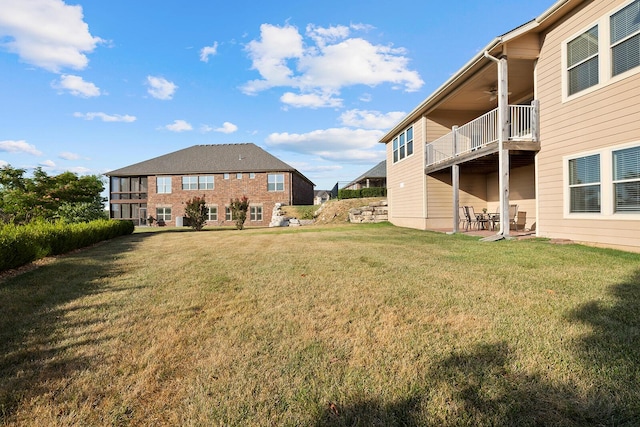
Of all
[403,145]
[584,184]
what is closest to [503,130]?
[584,184]

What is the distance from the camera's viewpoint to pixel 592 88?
765 cm

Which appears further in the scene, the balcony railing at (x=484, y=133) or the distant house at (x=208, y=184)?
the distant house at (x=208, y=184)

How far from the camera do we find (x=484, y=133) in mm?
11383

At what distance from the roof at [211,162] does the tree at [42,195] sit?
1908cm

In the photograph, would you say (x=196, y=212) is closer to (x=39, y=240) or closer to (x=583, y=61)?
(x=39, y=240)

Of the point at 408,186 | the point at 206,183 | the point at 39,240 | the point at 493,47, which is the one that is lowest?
the point at 39,240

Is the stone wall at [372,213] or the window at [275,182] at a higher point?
the window at [275,182]

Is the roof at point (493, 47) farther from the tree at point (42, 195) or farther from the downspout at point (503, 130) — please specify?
the tree at point (42, 195)

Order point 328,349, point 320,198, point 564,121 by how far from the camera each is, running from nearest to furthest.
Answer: point 328,349 → point 564,121 → point 320,198

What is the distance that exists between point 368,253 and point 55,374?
596 cm

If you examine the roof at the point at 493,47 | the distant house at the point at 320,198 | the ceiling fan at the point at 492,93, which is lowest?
the distant house at the point at 320,198

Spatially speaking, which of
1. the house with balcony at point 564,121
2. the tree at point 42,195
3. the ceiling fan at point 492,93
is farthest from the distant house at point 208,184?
the ceiling fan at point 492,93

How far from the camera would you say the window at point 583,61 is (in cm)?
766

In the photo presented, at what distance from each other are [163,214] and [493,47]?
111ft
